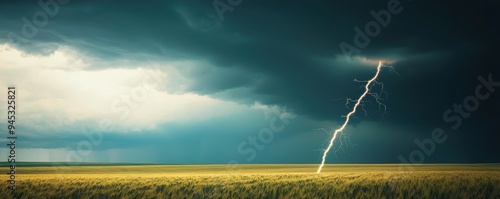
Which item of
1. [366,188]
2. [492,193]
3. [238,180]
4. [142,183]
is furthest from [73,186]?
[492,193]

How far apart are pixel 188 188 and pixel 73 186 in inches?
175

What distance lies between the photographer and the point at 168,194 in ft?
55.9

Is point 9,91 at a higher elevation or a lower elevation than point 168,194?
higher

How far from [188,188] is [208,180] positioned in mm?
1410

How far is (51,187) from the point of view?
57.9ft

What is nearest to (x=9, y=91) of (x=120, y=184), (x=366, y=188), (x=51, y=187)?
(x=51, y=187)

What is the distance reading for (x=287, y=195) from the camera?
56.7 feet

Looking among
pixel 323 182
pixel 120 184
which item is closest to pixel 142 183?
pixel 120 184

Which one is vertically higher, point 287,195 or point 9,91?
point 9,91

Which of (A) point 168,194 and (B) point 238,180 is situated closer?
(A) point 168,194

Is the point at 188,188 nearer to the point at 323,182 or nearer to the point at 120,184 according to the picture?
the point at 120,184

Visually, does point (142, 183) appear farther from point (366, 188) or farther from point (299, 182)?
point (366, 188)

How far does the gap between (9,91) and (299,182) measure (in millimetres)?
12294

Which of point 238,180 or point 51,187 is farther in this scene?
point 238,180
